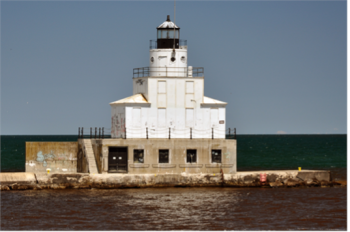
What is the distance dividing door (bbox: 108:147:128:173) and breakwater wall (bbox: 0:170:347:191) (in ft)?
3.25

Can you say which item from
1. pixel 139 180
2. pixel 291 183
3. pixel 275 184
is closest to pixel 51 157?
pixel 139 180

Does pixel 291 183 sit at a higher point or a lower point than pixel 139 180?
lower

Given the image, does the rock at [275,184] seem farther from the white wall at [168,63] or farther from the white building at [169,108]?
the white wall at [168,63]

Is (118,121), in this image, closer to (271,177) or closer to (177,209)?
(271,177)

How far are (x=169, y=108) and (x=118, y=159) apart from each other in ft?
13.5

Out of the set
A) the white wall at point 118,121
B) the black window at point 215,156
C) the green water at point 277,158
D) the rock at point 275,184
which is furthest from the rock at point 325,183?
the green water at point 277,158

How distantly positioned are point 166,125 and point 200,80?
126 inches

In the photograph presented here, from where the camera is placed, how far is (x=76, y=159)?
120 ft

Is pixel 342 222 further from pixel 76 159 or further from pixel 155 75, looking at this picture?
pixel 76 159

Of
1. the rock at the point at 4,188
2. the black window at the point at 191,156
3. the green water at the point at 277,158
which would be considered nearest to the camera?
the rock at the point at 4,188

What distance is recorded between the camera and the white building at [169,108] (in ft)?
113

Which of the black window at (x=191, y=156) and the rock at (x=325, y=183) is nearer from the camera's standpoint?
the black window at (x=191, y=156)

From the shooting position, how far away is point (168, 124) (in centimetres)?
3469

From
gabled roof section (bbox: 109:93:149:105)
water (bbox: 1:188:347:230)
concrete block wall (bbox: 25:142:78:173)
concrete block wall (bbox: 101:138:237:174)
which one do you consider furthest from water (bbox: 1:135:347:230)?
gabled roof section (bbox: 109:93:149:105)
